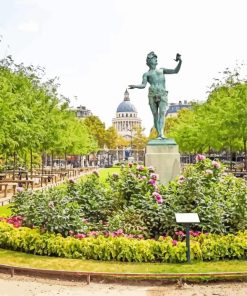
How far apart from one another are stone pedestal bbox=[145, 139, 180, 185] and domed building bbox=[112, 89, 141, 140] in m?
146

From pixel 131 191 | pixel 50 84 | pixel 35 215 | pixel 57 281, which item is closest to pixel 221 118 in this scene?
pixel 50 84

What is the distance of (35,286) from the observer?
8328 mm

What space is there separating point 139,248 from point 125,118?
516ft

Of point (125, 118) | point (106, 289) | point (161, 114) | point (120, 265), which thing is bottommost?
point (106, 289)

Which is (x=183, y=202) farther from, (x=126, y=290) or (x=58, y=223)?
(x=126, y=290)

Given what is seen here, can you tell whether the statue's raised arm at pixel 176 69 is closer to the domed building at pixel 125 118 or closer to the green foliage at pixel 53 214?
the green foliage at pixel 53 214

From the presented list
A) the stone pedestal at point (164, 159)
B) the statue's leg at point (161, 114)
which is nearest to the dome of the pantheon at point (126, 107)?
the statue's leg at point (161, 114)

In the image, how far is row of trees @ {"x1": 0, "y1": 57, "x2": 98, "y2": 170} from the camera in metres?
19.7

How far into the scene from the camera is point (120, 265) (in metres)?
9.20

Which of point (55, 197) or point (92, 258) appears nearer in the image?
point (92, 258)

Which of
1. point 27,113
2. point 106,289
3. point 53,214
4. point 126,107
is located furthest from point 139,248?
point 126,107

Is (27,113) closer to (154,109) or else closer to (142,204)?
(154,109)

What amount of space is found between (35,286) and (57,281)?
1.43 feet

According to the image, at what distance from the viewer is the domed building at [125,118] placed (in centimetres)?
16538
